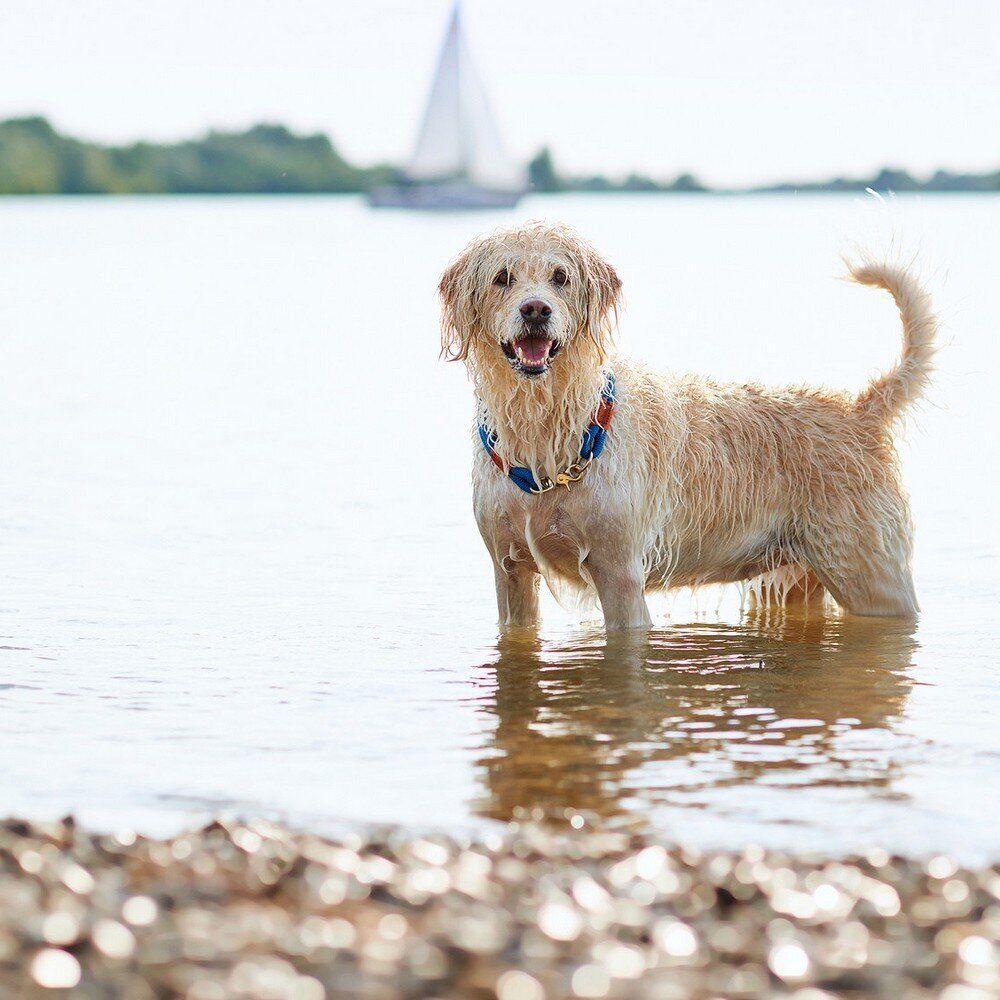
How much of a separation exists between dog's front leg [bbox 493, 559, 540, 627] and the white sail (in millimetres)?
75262

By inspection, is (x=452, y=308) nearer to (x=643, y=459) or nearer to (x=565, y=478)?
(x=565, y=478)

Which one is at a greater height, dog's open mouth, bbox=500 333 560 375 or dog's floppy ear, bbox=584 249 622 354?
dog's floppy ear, bbox=584 249 622 354

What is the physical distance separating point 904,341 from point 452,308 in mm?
2391

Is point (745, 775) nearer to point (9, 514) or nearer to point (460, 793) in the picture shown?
point (460, 793)

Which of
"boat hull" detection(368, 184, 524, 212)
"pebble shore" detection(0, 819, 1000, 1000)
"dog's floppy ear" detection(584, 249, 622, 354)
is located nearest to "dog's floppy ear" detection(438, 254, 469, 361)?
"dog's floppy ear" detection(584, 249, 622, 354)

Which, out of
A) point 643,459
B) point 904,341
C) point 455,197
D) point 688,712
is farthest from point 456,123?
point 688,712

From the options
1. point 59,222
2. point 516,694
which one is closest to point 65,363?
point 516,694

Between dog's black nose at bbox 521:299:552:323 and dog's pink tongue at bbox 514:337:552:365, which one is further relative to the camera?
dog's pink tongue at bbox 514:337:552:365

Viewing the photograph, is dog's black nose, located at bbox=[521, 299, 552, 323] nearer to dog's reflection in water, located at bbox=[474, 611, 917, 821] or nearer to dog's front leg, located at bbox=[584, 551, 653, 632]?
dog's front leg, located at bbox=[584, 551, 653, 632]

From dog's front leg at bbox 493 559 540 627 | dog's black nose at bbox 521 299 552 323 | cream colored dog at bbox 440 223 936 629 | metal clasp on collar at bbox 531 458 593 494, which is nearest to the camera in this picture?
dog's black nose at bbox 521 299 552 323

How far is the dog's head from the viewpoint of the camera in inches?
265

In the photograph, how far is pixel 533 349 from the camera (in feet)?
22.3

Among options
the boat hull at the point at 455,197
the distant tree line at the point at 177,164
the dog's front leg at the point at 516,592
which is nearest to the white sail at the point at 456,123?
the boat hull at the point at 455,197

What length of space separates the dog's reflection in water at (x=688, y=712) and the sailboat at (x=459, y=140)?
74771 millimetres
